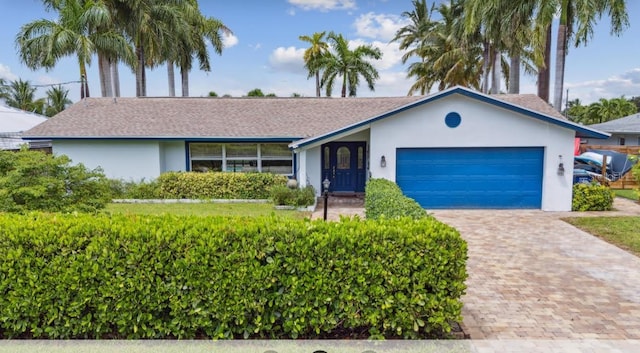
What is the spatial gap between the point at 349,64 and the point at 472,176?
22269mm

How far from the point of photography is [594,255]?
772cm

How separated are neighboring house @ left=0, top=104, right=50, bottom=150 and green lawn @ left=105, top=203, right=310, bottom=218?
9282 mm

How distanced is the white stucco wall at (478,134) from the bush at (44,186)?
7.93 meters

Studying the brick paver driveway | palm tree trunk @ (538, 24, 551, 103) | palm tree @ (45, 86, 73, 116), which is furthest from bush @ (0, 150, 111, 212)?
palm tree @ (45, 86, 73, 116)

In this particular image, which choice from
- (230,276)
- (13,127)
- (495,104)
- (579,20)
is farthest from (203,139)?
(579,20)

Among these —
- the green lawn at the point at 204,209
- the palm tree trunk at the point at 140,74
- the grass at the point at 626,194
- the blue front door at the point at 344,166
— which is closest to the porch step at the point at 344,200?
the blue front door at the point at 344,166

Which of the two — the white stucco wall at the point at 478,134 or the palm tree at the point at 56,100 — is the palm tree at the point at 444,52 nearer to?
the white stucco wall at the point at 478,134

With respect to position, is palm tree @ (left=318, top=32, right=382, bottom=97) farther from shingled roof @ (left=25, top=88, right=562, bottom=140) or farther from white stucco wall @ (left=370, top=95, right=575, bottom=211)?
white stucco wall @ (left=370, top=95, right=575, bottom=211)

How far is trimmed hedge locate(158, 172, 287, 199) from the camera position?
47.5ft

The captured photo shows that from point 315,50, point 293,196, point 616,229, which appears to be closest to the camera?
point 616,229

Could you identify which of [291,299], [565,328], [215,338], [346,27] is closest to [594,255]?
[565,328]

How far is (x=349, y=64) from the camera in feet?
107

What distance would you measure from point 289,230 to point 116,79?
26503mm

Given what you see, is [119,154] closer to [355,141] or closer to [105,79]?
[355,141]
